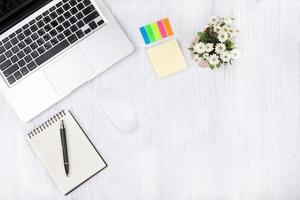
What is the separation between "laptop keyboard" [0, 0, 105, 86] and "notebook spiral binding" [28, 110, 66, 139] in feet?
0.39

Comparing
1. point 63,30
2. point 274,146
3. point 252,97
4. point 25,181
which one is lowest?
point 274,146

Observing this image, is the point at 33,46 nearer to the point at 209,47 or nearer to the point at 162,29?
the point at 162,29

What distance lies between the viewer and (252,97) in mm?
984

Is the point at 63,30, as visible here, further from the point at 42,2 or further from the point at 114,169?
the point at 114,169

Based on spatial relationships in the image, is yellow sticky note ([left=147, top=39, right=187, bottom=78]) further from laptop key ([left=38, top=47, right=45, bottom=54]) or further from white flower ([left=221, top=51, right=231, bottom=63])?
laptop key ([left=38, top=47, right=45, bottom=54])

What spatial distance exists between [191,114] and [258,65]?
205 millimetres

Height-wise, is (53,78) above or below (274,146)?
above

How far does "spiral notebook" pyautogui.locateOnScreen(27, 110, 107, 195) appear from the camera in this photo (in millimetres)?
955

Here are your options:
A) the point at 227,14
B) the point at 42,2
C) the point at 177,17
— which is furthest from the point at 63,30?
the point at 227,14

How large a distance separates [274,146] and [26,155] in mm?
602

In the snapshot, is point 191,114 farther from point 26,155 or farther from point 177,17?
point 26,155

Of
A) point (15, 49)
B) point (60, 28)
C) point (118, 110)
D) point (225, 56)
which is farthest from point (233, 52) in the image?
point (15, 49)

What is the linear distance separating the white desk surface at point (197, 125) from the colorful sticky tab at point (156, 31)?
17 mm

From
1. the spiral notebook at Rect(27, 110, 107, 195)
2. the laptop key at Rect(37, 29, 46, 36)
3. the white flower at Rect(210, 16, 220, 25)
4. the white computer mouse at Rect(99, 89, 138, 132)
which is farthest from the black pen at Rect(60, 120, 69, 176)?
the white flower at Rect(210, 16, 220, 25)
